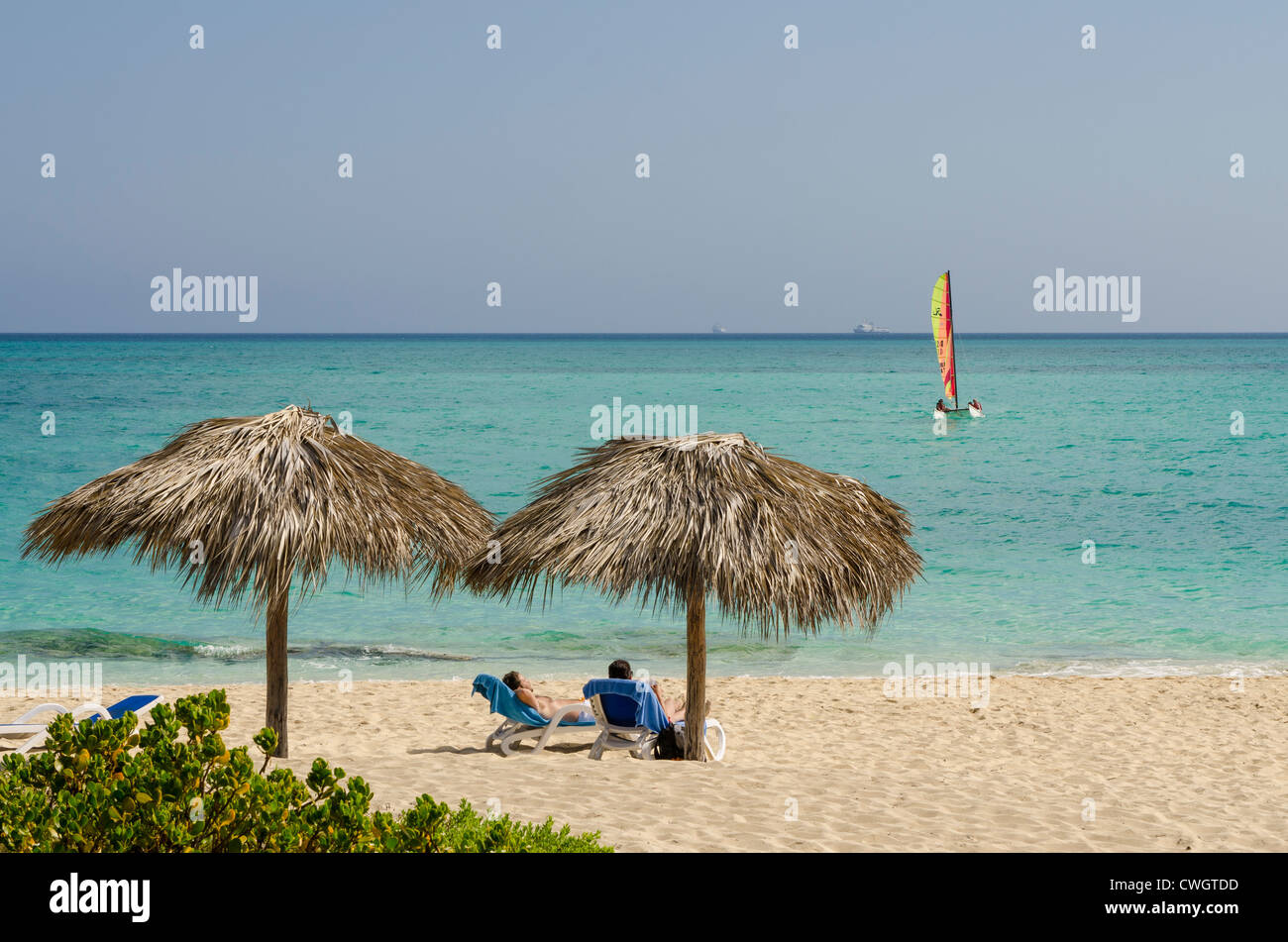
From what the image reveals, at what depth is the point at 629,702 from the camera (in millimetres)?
8984

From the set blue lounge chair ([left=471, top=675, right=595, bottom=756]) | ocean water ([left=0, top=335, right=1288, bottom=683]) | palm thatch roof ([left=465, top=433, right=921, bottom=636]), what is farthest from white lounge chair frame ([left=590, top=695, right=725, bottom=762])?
ocean water ([left=0, top=335, right=1288, bottom=683])

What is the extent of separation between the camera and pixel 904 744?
10141 mm

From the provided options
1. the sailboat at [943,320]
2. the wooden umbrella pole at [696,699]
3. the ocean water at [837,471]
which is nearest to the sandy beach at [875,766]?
the wooden umbrella pole at [696,699]

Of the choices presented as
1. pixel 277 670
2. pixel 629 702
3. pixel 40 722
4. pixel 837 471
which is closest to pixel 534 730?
pixel 629 702

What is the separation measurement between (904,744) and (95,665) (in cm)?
1063

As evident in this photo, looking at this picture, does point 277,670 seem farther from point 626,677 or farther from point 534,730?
point 626,677

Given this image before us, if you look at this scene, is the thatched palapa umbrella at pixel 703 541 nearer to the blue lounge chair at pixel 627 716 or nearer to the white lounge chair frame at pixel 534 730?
the blue lounge chair at pixel 627 716

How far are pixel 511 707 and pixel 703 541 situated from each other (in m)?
2.44

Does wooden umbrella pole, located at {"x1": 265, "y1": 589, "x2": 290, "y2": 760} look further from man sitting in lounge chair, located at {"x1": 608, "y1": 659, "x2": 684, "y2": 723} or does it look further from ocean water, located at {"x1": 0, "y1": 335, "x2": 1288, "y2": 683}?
ocean water, located at {"x1": 0, "y1": 335, "x2": 1288, "y2": 683}

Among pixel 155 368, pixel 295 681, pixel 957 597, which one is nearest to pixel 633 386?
pixel 155 368

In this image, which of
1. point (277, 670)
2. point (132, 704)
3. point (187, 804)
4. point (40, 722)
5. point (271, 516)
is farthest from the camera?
point (40, 722)

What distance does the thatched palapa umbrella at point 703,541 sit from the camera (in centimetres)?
794

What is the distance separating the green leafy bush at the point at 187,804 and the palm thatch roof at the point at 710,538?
400 centimetres
